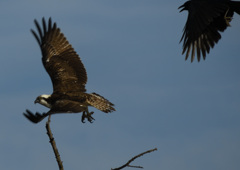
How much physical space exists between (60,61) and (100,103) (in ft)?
5.25

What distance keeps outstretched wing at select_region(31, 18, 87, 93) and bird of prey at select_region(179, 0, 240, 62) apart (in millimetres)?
2431

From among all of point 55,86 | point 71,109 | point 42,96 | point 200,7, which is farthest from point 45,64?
point 200,7

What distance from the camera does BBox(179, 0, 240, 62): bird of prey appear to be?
8695 mm

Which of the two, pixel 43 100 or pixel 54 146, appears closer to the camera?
pixel 54 146

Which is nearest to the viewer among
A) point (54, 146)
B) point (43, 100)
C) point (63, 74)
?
point (54, 146)

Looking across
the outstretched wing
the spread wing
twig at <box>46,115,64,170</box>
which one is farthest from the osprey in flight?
the spread wing

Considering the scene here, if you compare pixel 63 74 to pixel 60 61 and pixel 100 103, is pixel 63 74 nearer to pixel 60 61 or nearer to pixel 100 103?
pixel 60 61

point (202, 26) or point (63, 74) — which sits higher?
point (202, 26)

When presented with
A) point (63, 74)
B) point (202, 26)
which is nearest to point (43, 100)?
point (63, 74)

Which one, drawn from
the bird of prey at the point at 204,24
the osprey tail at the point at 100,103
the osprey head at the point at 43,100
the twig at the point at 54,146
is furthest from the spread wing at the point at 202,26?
the twig at the point at 54,146

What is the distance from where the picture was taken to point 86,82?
364 inches

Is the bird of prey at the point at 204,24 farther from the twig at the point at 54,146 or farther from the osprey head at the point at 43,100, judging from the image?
the twig at the point at 54,146

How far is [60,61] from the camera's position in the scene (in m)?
9.55

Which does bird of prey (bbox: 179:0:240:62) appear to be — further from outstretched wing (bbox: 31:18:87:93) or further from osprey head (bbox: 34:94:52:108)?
osprey head (bbox: 34:94:52:108)
